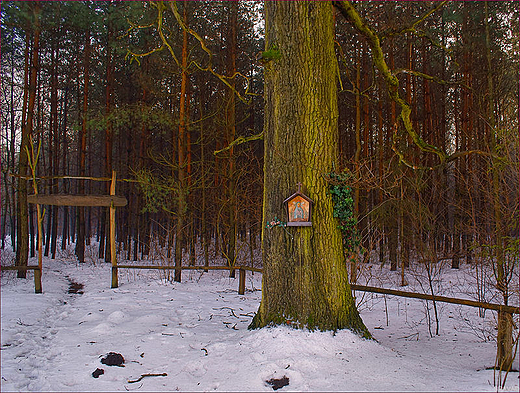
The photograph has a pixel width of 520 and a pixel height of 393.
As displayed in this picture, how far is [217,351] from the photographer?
4.45 metres

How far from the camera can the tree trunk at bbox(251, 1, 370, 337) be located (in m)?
4.60

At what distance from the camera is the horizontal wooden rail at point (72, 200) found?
9.16m

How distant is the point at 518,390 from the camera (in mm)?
3342

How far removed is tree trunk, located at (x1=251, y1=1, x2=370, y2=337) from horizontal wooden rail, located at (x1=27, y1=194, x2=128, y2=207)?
20.4ft

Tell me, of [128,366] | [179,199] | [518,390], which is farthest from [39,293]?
[518,390]

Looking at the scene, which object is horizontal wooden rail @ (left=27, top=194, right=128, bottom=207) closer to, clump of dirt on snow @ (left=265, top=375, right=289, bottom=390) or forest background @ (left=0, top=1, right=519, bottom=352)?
forest background @ (left=0, top=1, right=519, bottom=352)

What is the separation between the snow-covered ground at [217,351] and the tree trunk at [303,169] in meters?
0.33

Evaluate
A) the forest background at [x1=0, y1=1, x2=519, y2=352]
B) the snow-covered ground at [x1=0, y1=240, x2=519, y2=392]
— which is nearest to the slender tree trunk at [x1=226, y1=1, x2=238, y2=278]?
the forest background at [x1=0, y1=1, x2=519, y2=352]

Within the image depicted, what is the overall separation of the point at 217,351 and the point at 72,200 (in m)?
6.72

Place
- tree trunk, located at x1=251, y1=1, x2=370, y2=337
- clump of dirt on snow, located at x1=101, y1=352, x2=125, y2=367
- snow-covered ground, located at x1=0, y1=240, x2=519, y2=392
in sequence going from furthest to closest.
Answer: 1. tree trunk, located at x1=251, y1=1, x2=370, y2=337
2. clump of dirt on snow, located at x1=101, y1=352, x2=125, y2=367
3. snow-covered ground, located at x1=0, y1=240, x2=519, y2=392

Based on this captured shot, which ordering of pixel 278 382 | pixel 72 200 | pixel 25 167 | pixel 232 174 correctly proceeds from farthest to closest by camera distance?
1. pixel 232 174
2. pixel 25 167
3. pixel 72 200
4. pixel 278 382

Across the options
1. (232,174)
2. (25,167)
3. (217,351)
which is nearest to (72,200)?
(25,167)

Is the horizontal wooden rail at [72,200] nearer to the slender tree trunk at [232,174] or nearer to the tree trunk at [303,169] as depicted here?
the slender tree trunk at [232,174]

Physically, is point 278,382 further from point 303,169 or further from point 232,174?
point 232,174
